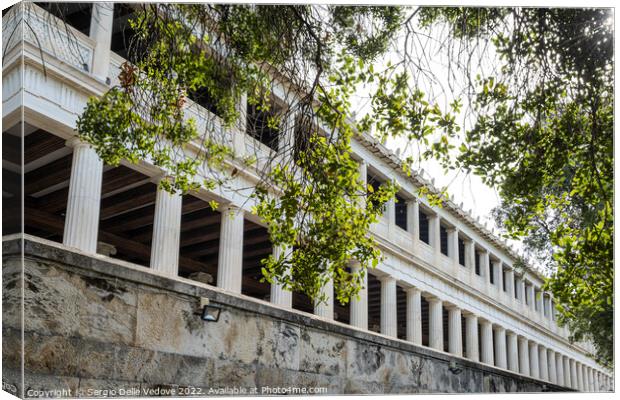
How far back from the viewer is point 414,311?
50.8 feet

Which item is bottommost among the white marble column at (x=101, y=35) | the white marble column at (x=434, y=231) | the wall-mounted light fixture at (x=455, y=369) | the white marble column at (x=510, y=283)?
the wall-mounted light fixture at (x=455, y=369)

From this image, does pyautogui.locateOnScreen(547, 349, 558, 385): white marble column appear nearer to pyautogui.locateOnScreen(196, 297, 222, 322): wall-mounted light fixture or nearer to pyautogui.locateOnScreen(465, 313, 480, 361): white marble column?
pyautogui.locateOnScreen(465, 313, 480, 361): white marble column

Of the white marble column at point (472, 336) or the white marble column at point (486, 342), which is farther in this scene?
the white marble column at point (472, 336)

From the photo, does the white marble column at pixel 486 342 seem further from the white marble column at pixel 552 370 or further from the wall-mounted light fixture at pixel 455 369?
the white marble column at pixel 552 370

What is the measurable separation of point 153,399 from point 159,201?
295 cm

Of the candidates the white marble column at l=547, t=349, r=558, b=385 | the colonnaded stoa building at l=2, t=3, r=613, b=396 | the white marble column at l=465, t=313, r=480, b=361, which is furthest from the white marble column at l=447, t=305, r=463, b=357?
the white marble column at l=547, t=349, r=558, b=385

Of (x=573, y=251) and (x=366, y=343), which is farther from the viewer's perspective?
(x=366, y=343)

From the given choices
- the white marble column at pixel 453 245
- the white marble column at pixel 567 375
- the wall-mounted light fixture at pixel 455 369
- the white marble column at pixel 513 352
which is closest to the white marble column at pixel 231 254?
the white marble column at pixel 453 245

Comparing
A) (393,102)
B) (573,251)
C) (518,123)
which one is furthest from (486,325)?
(393,102)

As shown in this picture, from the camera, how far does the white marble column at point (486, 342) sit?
1188 cm

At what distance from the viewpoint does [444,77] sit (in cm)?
817

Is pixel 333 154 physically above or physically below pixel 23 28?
below

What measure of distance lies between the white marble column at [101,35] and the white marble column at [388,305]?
8080mm

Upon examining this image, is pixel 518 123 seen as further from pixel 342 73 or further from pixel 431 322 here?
pixel 431 322
